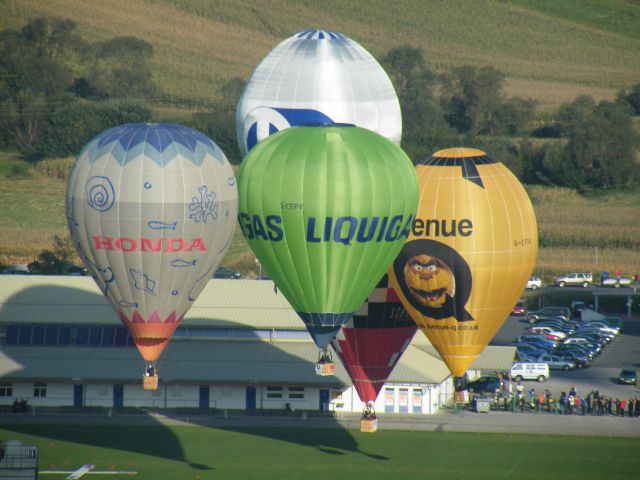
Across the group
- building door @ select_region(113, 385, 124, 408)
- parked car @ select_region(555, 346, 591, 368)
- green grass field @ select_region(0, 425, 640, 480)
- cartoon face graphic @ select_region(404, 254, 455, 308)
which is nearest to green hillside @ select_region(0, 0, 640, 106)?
parked car @ select_region(555, 346, 591, 368)

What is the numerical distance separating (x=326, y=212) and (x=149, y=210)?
5.50 meters

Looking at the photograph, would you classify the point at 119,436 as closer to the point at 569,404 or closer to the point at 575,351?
the point at 569,404

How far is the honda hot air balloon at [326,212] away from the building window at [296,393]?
17.9 m

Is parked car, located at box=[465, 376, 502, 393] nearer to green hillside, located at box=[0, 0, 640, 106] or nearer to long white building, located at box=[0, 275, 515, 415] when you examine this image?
long white building, located at box=[0, 275, 515, 415]

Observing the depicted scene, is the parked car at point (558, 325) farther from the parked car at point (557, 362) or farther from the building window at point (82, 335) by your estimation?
the building window at point (82, 335)

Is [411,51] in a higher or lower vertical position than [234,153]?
higher

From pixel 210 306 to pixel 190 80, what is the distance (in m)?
89.3

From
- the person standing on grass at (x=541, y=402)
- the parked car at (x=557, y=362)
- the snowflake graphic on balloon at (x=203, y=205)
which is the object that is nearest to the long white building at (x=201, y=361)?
the person standing on grass at (x=541, y=402)

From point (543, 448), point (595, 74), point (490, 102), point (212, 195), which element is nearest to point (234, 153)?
point (490, 102)

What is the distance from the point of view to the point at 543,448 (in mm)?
65688

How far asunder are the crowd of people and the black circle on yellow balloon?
16.9 m

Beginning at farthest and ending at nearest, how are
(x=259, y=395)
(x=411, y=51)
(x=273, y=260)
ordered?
(x=411, y=51) → (x=259, y=395) → (x=273, y=260)

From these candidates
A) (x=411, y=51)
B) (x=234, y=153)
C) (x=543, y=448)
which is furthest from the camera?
(x=411, y=51)

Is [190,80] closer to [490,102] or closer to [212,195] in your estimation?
[490,102]
